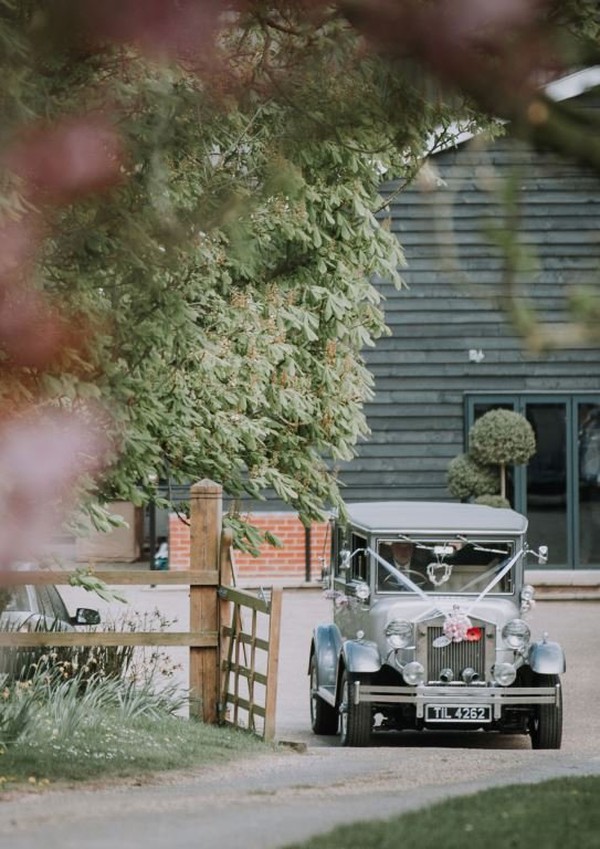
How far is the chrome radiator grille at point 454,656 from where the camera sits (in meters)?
12.4

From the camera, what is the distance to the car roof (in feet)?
43.0

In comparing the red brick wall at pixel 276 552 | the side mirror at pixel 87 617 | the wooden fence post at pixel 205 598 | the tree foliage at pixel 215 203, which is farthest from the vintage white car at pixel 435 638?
the red brick wall at pixel 276 552

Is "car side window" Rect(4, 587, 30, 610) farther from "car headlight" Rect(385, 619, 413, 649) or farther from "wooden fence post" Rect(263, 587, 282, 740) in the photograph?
"car headlight" Rect(385, 619, 413, 649)

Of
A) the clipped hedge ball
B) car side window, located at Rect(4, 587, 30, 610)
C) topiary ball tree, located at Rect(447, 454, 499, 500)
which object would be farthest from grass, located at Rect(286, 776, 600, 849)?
topiary ball tree, located at Rect(447, 454, 499, 500)

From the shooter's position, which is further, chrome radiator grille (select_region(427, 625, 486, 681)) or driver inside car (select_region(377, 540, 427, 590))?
driver inside car (select_region(377, 540, 427, 590))

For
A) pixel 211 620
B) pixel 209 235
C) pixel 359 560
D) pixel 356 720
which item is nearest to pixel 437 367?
pixel 359 560

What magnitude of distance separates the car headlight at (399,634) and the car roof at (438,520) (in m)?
0.81

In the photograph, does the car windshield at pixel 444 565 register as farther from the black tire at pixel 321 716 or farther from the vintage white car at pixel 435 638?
the black tire at pixel 321 716

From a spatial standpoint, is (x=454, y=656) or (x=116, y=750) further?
(x=454, y=656)

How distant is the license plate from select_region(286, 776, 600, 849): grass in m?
Answer: 4.08

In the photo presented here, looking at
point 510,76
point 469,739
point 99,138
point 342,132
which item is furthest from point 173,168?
point 510,76

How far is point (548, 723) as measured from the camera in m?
12.3

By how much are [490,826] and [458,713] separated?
17.5 feet

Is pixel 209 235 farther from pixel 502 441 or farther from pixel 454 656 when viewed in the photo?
pixel 502 441
